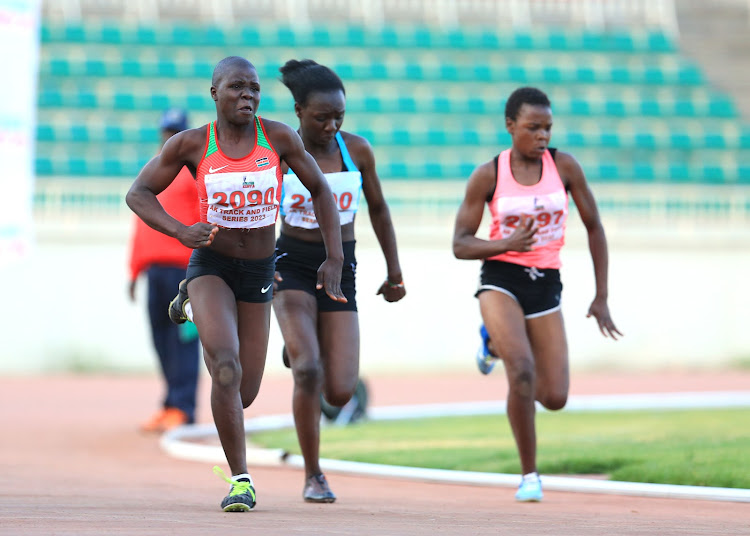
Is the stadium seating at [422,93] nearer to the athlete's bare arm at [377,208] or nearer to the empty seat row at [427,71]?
the empty seat row at [427,71]

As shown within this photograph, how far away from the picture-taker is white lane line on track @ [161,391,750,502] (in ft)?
22.9

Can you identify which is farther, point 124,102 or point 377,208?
point 124,102

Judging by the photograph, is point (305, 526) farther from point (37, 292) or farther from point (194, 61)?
point (194, 61)

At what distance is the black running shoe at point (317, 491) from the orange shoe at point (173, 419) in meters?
5.26

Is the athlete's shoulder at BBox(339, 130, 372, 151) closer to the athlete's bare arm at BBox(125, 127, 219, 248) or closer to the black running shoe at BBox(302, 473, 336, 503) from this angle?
the athlete's bare arm at BBox(125, 127, 219, 248)

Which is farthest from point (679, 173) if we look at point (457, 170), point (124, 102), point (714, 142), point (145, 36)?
point (145, 36)

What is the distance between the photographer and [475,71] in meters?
27.9

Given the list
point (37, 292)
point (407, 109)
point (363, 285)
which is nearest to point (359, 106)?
point (407, 109)

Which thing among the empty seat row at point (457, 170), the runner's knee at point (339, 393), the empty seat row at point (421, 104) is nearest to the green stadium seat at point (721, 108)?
the empty seat row at point (421, 104)

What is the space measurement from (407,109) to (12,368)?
35.0ft

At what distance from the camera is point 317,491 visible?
6.53 meters

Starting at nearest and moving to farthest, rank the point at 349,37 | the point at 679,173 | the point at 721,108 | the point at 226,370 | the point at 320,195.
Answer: the point at 226,370 < the point at 320,195 < the point at 679,173 < the point at 721,108 < the point at 349,37

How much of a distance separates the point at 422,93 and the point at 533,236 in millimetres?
20643

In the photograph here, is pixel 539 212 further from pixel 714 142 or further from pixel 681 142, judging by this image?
pixel 714 142
